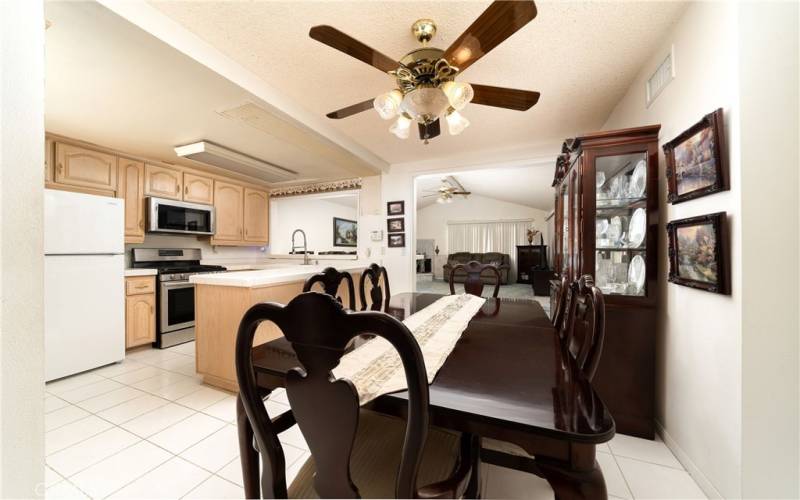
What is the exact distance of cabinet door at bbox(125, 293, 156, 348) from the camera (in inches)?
115

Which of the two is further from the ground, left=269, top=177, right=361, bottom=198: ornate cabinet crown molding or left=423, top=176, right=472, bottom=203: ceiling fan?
left=423, top=176, right=472, bottom=203: ceiling fan

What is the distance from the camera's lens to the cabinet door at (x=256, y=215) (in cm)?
442

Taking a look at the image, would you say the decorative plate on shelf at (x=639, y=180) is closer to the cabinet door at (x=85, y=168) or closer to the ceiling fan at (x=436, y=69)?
the ceiling fan at (x=436, y=69)

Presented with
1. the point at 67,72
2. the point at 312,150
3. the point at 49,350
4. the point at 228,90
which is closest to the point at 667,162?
the point at 228,90

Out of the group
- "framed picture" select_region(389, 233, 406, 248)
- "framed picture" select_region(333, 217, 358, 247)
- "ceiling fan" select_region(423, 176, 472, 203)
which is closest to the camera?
"framed picture" select_region(389, 233, 406, 248)

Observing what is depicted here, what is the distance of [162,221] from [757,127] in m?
4.75

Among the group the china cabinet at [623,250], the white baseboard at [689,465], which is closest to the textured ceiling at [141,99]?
the china cabinet at [623,250]

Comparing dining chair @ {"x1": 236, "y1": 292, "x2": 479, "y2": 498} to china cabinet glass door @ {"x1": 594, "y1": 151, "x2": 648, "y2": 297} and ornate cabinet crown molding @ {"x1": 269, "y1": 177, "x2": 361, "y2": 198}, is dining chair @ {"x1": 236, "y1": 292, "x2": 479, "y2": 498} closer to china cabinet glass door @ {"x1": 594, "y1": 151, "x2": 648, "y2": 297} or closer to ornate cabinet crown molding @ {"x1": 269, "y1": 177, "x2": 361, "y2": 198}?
china cabinet glass door @ {"x1": 594, "y1": 151, "x2": 648, "y2": 297}

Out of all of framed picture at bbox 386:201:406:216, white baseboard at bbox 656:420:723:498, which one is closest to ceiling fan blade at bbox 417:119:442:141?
framed picture at bbox 386:201:406:216

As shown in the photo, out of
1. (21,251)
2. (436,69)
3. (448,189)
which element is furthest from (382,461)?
(448,189)

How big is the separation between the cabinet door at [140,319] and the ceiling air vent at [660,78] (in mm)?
4720

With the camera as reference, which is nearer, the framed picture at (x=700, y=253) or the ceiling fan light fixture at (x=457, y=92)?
the framed picture at (x=700, y=253)

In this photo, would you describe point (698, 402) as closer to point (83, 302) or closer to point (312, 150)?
point (312, 150)

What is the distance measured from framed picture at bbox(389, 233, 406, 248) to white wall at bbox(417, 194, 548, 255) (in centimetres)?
581
